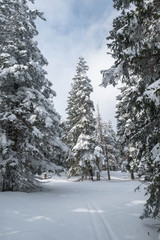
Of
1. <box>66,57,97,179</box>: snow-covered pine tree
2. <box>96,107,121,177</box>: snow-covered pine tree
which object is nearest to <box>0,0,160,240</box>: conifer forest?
<box>66,57,97,179</box>: snow-covered pine tree

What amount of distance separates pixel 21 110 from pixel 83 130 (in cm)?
1237

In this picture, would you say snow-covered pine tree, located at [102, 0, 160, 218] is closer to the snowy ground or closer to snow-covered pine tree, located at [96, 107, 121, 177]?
the snowy ground

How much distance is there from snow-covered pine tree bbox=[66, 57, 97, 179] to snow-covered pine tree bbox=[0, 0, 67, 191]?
855 centimetres

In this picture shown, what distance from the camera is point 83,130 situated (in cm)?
2156

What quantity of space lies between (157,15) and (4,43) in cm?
998

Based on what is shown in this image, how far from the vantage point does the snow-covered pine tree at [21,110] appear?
9.50 metres

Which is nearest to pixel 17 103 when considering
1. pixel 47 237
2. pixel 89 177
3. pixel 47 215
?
pixel 47 215

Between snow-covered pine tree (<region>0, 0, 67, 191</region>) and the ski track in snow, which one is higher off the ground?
snow-covered pine tree (<region>0, 0, 67, 191</region>)

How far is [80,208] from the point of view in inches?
290

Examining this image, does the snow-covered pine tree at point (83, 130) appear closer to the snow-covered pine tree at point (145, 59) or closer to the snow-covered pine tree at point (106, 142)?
the snow-covered pine tree at point (106, 142)

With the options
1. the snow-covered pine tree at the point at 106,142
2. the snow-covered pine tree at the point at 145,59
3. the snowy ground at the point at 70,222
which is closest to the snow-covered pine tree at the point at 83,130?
the snow-covered pine tree at the point at 106,142

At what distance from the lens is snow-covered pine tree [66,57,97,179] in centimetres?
2027

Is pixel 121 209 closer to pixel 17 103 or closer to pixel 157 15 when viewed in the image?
pixel 157 15

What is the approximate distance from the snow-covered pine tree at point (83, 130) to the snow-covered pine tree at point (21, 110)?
28.0 ft
